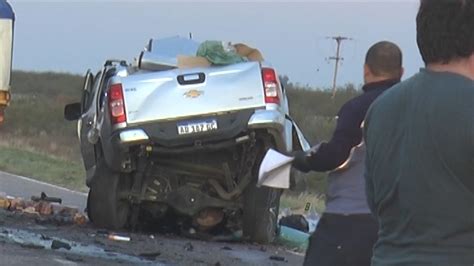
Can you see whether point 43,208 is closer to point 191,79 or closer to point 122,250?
point 122,250

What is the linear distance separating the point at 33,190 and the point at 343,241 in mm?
13508

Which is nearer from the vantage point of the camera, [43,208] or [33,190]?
[43,208]

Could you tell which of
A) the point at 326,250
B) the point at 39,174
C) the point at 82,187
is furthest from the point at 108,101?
the point at 39,174

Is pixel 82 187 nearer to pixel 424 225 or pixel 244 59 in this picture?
pixel 244 59

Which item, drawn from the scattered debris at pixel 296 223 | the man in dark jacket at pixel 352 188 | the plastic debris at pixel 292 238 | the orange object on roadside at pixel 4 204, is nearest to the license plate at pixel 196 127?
the plastic debris at pixel 292 238

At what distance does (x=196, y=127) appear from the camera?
9.48 meters

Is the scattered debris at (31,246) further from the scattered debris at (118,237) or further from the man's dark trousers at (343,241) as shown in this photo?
the man's dark trousers at (343,241)

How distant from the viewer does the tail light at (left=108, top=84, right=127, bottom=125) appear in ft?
31.3

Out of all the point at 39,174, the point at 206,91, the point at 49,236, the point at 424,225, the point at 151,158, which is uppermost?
the point at 424,225

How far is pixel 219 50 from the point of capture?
992cm

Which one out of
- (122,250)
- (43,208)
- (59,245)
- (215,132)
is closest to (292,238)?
(215,132)

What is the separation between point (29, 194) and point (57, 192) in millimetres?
1053

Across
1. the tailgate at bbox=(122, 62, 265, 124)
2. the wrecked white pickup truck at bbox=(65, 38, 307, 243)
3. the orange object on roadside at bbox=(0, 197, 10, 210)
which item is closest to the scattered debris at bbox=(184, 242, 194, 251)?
the wrecked white pickup truck at bbox=(65, 38, 307, 243)

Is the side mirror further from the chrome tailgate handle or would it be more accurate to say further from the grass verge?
the grass verge
